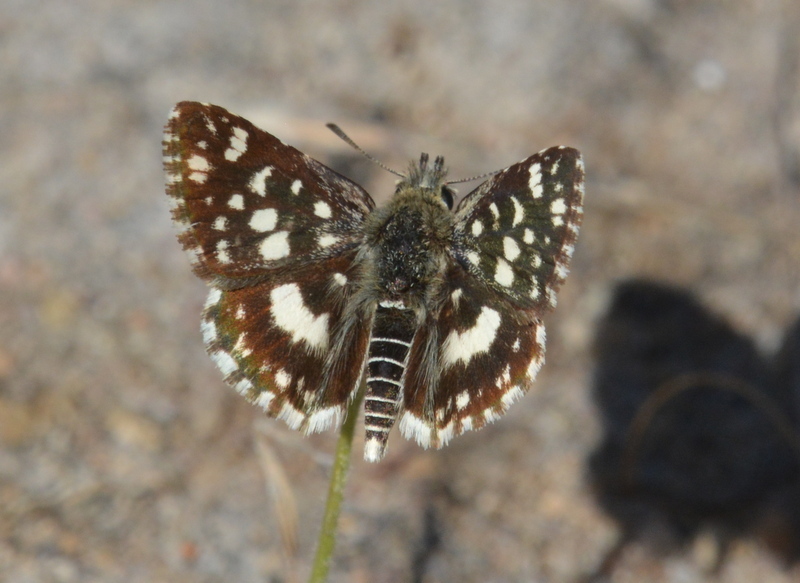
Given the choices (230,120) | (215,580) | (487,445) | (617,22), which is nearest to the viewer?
(230,120)

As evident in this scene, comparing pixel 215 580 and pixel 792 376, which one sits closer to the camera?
pixel 215 580

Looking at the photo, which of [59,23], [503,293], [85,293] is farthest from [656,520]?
[59,23]

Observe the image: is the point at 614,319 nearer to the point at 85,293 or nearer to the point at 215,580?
the point at 215,580

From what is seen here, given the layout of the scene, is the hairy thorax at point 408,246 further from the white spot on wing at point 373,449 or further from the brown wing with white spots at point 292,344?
the white spot on wing at point 373,449

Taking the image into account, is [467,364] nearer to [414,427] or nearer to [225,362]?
[414,427]

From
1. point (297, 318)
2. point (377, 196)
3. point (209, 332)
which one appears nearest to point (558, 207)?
point (297, 318)

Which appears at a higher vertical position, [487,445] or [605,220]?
[605,220]

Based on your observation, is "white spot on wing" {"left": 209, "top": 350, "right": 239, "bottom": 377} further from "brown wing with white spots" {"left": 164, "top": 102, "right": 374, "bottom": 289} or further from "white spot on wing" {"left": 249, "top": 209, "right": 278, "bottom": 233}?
"white spot on wing" {"left": 249, "top": 209, "right": 278, "bottom": 233}

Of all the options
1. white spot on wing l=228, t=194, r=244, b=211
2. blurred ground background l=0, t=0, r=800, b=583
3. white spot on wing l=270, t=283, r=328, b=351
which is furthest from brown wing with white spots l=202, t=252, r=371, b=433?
blurred ground background l=0, t=0, r=800, b=583
